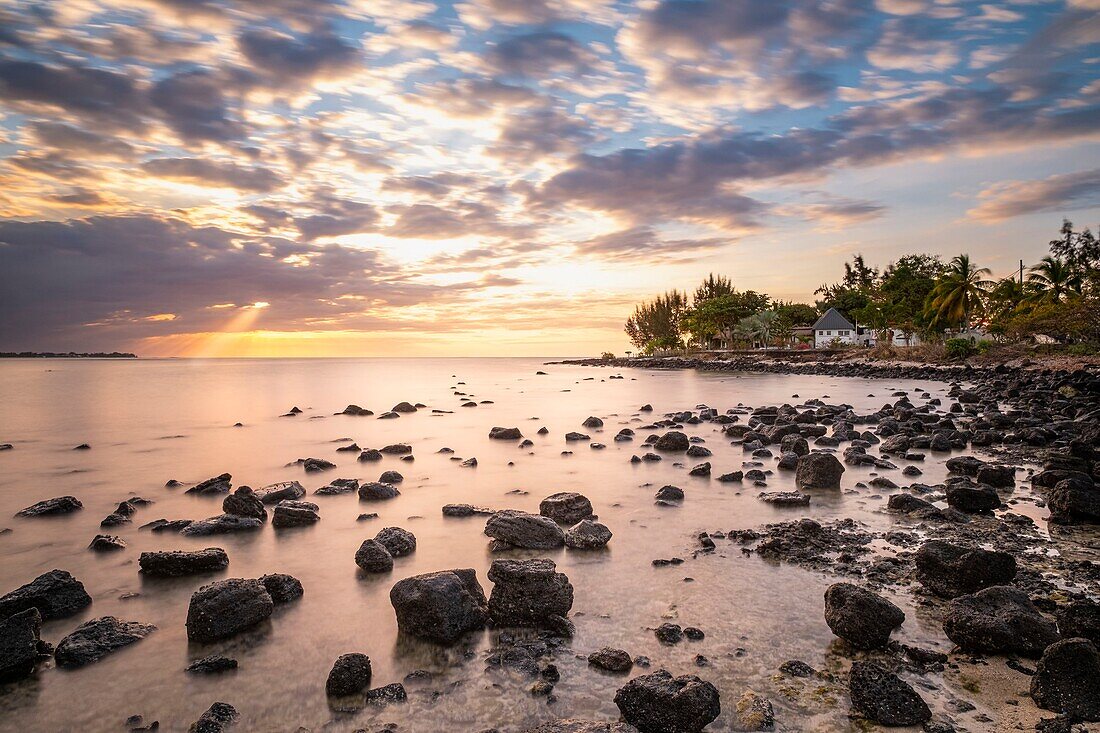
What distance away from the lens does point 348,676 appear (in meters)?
4.79

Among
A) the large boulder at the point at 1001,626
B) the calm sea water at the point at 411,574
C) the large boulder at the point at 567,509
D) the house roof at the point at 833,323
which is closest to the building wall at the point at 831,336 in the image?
the house roof at the point at 833,323

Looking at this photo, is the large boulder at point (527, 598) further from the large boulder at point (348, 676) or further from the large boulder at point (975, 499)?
the large boulder at point (975, 499)

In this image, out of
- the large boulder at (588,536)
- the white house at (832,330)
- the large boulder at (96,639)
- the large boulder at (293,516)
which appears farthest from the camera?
the white house at (832,330)

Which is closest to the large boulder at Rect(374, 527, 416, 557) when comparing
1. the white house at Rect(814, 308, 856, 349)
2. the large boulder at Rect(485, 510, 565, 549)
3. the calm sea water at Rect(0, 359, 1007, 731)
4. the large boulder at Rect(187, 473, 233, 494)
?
the calm sea water at Rect(0, 359, 1007, 731)

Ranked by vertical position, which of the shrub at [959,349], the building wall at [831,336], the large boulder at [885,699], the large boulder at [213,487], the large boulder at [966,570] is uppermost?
the building wall at [831,336]

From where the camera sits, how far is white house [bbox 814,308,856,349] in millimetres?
114500

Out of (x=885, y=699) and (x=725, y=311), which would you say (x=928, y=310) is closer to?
(x=725, y=311)

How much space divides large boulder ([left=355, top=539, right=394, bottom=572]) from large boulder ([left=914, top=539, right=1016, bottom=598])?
6.31m

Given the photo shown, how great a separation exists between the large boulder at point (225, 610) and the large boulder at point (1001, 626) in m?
6.59

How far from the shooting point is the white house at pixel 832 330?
114 metres

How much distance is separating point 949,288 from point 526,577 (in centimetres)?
8876

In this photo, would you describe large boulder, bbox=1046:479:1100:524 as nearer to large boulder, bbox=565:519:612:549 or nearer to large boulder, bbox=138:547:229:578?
large boulder, bbox=565:519:612:549

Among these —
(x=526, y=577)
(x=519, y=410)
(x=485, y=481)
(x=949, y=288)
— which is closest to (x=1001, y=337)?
(x=949, y=288)

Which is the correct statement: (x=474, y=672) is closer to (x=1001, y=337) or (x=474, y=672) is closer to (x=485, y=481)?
(x=485, y=481)
